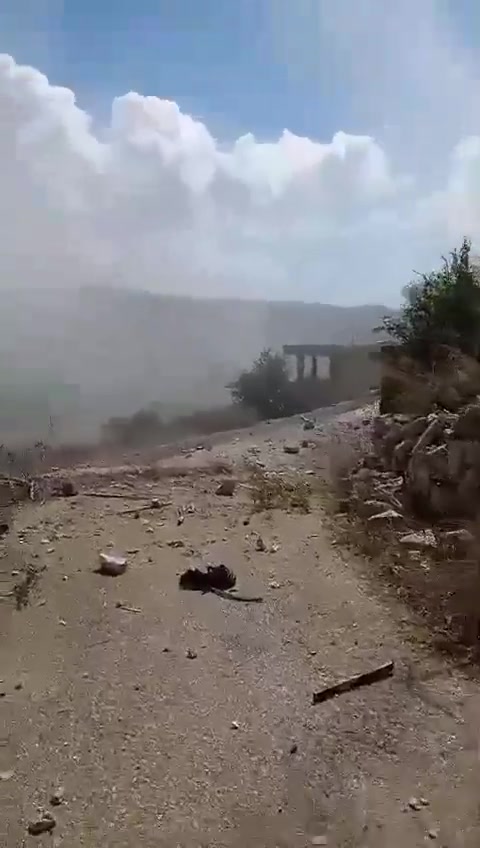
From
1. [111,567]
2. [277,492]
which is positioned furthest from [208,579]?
[277,492]

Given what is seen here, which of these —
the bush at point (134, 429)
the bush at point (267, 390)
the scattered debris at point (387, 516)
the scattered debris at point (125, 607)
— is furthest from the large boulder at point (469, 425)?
the bush at point (267, 390)

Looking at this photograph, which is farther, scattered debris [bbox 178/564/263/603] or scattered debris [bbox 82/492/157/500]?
scattered debris [bbox 82/492/157/500]

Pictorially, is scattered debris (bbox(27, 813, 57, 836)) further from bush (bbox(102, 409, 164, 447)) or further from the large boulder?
bush (bbox(102, 409, 164, 447))

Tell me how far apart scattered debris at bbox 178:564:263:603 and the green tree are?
23.5 ft

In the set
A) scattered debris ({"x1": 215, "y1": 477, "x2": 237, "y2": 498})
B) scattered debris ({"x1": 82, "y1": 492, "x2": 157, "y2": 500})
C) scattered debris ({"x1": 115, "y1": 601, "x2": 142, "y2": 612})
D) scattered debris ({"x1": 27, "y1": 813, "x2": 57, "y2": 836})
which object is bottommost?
scattered debris ({"x1": 27, "y1": 813, "x2": 57, "y2": 836})

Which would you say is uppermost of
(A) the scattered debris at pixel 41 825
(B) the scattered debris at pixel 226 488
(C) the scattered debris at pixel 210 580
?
(B) the scattered debris at pixel 226 488

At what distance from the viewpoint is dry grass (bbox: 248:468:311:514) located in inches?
342

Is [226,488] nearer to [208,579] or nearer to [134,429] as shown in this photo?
[208,579]

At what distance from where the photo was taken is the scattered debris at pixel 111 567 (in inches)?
263

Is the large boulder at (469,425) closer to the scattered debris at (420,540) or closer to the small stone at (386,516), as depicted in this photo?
the small stone at (386,516)

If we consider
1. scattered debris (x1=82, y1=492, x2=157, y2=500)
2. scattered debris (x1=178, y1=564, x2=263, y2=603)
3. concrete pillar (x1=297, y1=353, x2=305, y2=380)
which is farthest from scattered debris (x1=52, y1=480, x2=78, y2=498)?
concrete pillar (x1=297, y1=353, x2=305, y2=380)

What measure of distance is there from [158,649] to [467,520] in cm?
345

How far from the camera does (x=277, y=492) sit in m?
9.12

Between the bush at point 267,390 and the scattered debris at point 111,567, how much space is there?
1285 cm
